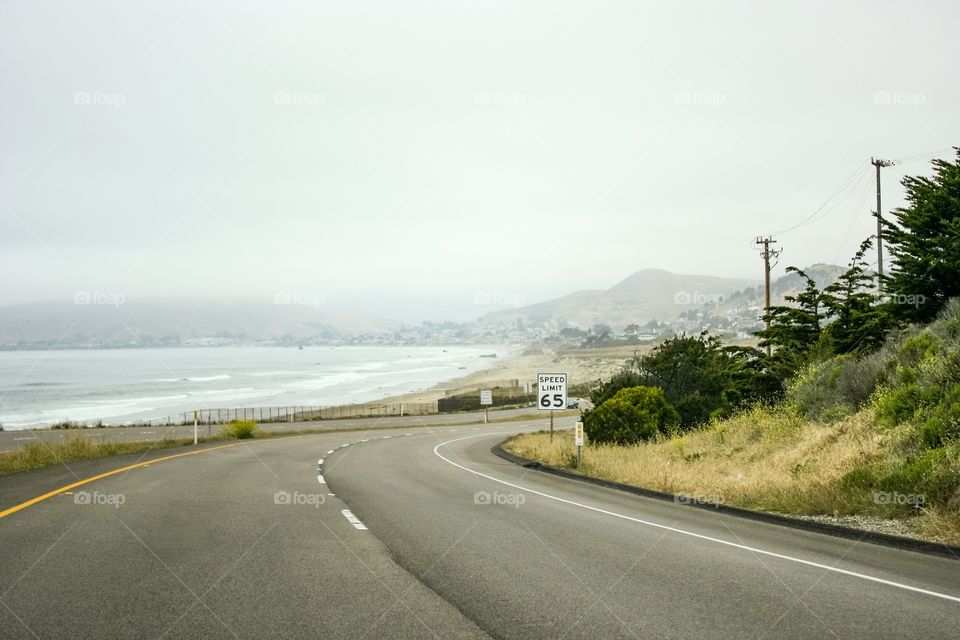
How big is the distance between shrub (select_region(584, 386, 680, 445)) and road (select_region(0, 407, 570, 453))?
2415cm

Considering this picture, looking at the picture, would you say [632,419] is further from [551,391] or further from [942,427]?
[942,427]

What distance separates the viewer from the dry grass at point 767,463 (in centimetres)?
1291

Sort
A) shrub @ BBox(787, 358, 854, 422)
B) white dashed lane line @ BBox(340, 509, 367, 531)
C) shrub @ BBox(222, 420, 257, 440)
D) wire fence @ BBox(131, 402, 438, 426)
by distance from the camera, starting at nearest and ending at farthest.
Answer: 1. white dashed lane line @ BBox(340, 509, 367, 531)
2. shrub @ BBox(787, 358, 854, 422)
3. shrub @ BBox(222, 420, 257, 440)
4. wire fence @ BBox(131, 402, 438, 426)

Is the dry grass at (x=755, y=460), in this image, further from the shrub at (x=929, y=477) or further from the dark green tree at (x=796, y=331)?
the dark green tree at (x=796, y=331)

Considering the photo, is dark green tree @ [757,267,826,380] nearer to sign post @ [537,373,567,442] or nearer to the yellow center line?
sign post @ [537,373,567,442]

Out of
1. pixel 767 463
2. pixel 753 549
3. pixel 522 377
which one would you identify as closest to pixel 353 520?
pixel 753 549

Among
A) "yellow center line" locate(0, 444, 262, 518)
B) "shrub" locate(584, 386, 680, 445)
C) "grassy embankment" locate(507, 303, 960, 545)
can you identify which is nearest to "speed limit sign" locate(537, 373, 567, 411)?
"grassy embankment" locate(507, 303, 960, 545)

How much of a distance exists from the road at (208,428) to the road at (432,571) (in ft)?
101

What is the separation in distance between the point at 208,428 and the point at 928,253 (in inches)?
1601

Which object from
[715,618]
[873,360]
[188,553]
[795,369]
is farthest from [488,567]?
[795,369]

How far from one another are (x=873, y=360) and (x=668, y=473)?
7.17 meters

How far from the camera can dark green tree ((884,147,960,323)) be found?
2120 centimetres

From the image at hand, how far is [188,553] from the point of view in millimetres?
8711

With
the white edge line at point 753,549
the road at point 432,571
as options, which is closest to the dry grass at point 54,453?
the road at point 432,571
